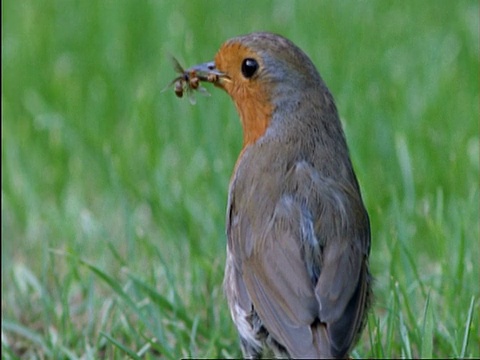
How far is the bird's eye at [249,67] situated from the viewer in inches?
198

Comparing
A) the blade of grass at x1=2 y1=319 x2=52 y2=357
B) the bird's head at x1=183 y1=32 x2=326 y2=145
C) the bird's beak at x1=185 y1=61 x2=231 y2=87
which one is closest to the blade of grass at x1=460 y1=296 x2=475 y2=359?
the bird's head at x1=183 y1=32 x2=326 y2=145

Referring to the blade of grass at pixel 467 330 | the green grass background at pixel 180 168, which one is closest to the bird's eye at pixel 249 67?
the green grass background at pixel 180 168

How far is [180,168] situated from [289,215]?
2.29 meters

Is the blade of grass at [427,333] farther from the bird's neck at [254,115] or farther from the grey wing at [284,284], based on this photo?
the bird's neck at [254,115]

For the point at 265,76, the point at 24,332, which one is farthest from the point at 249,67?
the point at 24,332

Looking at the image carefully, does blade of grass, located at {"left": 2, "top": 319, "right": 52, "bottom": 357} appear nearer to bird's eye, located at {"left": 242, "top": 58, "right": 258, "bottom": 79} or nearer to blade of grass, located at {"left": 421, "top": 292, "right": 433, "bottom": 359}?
bird's eye, located at {"left": 242, "top": 58, "right": 258, "bottom": 79}

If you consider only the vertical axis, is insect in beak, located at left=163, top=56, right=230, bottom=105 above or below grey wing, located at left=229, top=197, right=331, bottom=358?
above

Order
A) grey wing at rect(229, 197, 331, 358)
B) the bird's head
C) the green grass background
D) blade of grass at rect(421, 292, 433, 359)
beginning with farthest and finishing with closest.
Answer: the green grass background, the bird's head, blade of grass at rect(421, 292, 433, 359), grey wing at rect(229, 197, 331, 358)

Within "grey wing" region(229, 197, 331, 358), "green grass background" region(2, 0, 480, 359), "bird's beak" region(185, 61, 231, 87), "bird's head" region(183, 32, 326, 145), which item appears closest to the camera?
"grey wing" region(229, 197, 331, 358)

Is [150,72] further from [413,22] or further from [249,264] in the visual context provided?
[249,264]

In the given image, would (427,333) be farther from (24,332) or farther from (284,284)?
(24,332)

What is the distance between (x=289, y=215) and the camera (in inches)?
182

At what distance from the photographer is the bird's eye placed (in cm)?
502

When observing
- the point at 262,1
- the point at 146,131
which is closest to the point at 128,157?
the point at 146,131
